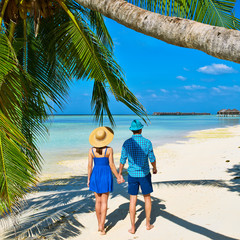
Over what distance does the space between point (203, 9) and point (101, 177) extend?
2.53 metres

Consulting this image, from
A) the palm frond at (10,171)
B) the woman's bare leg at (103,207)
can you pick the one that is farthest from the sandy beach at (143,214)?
the palm frond at (10,171)

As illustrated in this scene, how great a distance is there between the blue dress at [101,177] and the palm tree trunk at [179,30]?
188 cm

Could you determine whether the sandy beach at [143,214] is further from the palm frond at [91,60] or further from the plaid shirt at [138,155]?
the palm frond at [91,60]

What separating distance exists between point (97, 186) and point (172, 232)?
1190 mm

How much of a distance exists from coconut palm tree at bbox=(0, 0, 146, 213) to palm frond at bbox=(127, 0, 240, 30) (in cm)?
117

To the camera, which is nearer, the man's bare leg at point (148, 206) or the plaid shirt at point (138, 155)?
the plaid shirt at point (138, 155)

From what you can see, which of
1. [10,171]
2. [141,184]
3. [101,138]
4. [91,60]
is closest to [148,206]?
[141,184]

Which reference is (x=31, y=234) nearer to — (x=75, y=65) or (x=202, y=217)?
(x=202, y=217)

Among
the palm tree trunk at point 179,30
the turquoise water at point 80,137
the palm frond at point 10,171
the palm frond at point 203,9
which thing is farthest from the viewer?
the turquoise water at point 80,137

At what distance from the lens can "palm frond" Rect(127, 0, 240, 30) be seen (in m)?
2.96

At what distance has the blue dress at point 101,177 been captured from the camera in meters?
3.24

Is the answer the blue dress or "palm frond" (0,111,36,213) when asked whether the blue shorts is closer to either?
the blue dress

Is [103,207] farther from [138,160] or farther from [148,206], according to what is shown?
[138,160]

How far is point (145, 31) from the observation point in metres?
1.85
